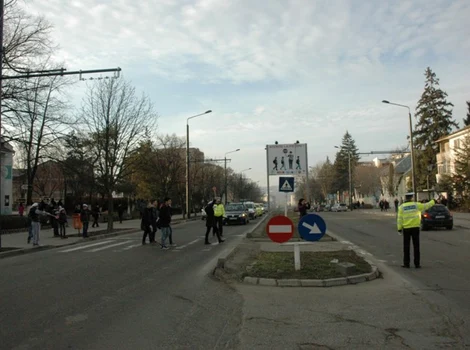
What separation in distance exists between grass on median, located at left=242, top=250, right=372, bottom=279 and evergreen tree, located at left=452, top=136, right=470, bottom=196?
1230 inches

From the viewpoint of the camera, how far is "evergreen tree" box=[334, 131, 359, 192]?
344ft

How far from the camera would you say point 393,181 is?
7919 centimetres

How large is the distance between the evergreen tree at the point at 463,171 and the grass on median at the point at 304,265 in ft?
103

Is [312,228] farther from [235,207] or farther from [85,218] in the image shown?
[235,207]

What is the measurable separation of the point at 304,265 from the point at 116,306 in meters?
4.82

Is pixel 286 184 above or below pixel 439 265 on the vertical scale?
above

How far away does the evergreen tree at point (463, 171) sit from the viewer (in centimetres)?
3825

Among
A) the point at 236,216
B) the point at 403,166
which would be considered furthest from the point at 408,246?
the point at 403,166

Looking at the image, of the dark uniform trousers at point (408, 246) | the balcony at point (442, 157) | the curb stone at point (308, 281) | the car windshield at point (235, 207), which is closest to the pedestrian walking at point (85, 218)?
the curb stone at point (308, 281)

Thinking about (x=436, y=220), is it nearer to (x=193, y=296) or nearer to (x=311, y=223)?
(x=311, y=223)

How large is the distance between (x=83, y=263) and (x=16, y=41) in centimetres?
1663

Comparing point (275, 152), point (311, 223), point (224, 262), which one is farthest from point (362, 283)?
point (275, 152)

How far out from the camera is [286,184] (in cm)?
1124

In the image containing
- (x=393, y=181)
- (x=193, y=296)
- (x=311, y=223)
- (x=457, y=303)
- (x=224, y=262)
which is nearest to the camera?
(x=457, y=303)
